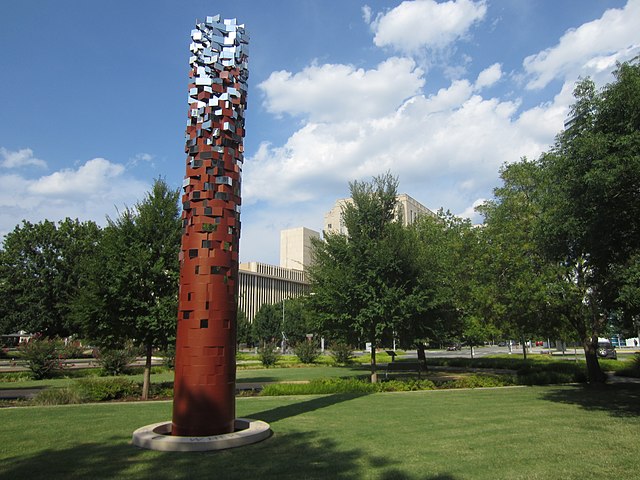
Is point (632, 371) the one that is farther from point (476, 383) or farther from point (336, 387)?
point (336, 387)

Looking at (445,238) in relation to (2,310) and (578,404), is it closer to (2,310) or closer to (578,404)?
(578,404)

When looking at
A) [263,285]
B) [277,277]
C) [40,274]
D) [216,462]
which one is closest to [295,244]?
[277,277]

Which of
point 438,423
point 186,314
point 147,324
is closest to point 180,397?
point 186,314

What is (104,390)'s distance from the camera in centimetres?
1634

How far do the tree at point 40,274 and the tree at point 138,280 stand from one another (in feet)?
111

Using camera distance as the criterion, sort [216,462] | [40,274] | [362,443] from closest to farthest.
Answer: [216,462] → [362,443] → [40,274]

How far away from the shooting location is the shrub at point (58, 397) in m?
14.9

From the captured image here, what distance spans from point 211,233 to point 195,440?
13.4 ft

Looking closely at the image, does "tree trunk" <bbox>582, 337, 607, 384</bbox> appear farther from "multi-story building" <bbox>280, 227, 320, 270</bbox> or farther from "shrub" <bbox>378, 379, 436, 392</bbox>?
"multi-story building" <bbox>280, 227, 320, 270</bbox>

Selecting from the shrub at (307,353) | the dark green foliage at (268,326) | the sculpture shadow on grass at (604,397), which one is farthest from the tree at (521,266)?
the dark green foliage at (268,326)

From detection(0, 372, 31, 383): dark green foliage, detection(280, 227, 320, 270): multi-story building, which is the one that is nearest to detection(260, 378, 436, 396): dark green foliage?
detection(0, 372, 31, 383): dark green foliage

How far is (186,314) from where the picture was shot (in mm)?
9688

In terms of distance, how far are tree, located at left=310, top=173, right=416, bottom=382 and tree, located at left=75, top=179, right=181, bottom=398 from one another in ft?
22.2

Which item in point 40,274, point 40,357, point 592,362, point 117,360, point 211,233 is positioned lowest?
point 117,360
